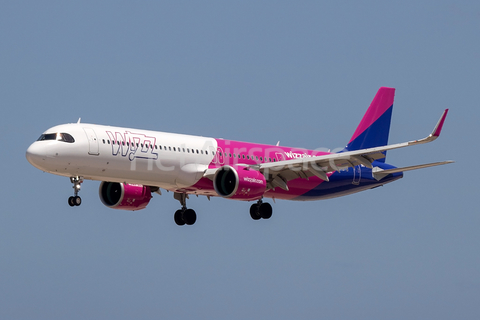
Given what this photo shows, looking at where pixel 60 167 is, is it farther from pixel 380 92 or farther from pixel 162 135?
pixel 380 92

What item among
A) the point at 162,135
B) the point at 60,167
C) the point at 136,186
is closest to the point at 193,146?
the point at 162,135

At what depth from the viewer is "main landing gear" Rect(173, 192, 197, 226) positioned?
53.8m

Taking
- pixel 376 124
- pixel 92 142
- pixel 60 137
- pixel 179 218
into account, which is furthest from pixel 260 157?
pixel 60 137

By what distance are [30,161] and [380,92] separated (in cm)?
2884

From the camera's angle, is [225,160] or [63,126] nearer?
[63,126]

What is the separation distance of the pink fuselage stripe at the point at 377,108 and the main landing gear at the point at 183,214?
45.1ft

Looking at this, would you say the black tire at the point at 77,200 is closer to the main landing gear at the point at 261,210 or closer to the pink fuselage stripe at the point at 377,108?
the main landing gear at the point at 261,210

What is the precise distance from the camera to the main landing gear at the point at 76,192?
4404 cm

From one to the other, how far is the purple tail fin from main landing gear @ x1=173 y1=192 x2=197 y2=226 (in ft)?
42.6

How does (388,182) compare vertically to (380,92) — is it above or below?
below

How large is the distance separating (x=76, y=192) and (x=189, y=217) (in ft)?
35.5

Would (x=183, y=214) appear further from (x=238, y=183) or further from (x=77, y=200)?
(x=77, y=200)

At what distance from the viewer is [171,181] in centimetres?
4778

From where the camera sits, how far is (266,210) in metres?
52.2
